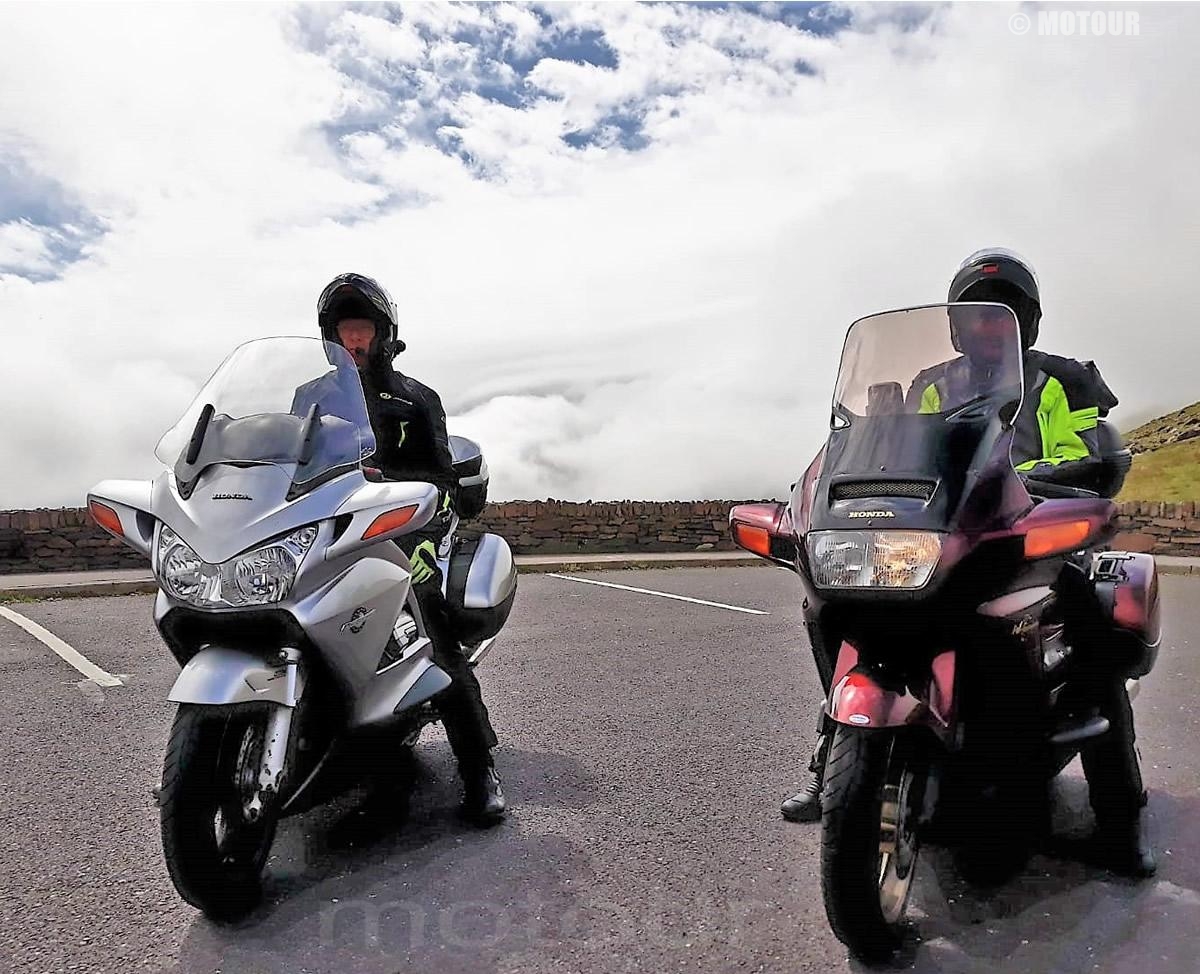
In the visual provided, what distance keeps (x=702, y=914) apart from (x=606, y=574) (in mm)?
10243

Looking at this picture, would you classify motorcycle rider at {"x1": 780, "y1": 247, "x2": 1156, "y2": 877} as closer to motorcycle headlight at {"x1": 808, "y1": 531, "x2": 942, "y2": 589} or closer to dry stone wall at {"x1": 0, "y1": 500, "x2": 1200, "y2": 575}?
motorcycle headlight at {"x1": 808, "y1": 531, "x2": 942, "y2": 589}

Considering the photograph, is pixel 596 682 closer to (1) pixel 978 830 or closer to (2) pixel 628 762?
(2) pixel 628 762

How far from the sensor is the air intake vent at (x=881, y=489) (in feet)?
8.63

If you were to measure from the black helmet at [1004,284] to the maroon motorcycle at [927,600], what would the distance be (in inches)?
35.7

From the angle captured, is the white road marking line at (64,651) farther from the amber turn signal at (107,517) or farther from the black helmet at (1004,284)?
the black helmet at (1004,284)

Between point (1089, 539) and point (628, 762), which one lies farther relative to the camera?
point (628, 762)

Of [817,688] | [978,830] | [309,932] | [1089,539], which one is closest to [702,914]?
[978,830]

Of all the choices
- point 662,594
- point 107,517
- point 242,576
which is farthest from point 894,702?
point 662,594

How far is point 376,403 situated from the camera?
13.3ft

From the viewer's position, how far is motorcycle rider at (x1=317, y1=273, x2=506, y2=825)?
3.86 meters

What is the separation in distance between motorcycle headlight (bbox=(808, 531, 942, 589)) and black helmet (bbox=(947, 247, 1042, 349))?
154 centimetres

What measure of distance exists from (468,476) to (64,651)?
15.7 ft

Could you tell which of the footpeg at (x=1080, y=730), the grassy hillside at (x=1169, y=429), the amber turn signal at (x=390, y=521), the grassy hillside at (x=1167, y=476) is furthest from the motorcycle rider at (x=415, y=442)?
the grassy hillside at (x=1169, y=429)

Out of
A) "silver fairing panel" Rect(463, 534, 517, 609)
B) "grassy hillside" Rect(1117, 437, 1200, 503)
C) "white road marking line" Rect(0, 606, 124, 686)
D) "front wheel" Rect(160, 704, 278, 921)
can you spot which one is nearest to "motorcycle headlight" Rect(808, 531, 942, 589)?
"front wheel" Rect(160, 704, 278, 921)
